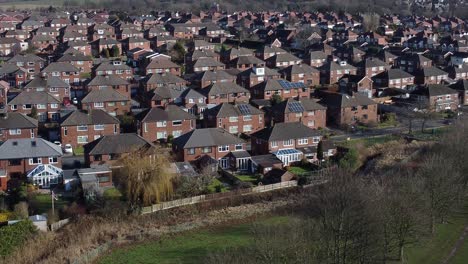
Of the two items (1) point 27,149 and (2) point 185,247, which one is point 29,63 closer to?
(1) point 27,149

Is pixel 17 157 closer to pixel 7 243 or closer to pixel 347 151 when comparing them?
pixel 7 243

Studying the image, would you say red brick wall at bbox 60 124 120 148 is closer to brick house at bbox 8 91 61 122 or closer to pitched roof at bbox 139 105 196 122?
pitched roof at bbox 139 105 196 122

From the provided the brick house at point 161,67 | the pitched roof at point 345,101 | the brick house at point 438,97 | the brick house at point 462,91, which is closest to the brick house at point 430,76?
the brick house at point 462,91

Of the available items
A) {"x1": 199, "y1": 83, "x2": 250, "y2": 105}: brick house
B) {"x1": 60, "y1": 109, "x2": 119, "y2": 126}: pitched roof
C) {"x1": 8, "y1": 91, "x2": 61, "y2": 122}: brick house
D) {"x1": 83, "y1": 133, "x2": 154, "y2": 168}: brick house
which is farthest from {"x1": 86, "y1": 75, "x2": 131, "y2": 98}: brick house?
{"x1": 83, "y1": 133, "x2": 154, "y2": 168}: brick house

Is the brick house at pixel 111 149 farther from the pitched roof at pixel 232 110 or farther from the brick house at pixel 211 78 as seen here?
the brick house at pixel 211 78

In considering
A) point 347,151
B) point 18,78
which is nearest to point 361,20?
point 18,78
